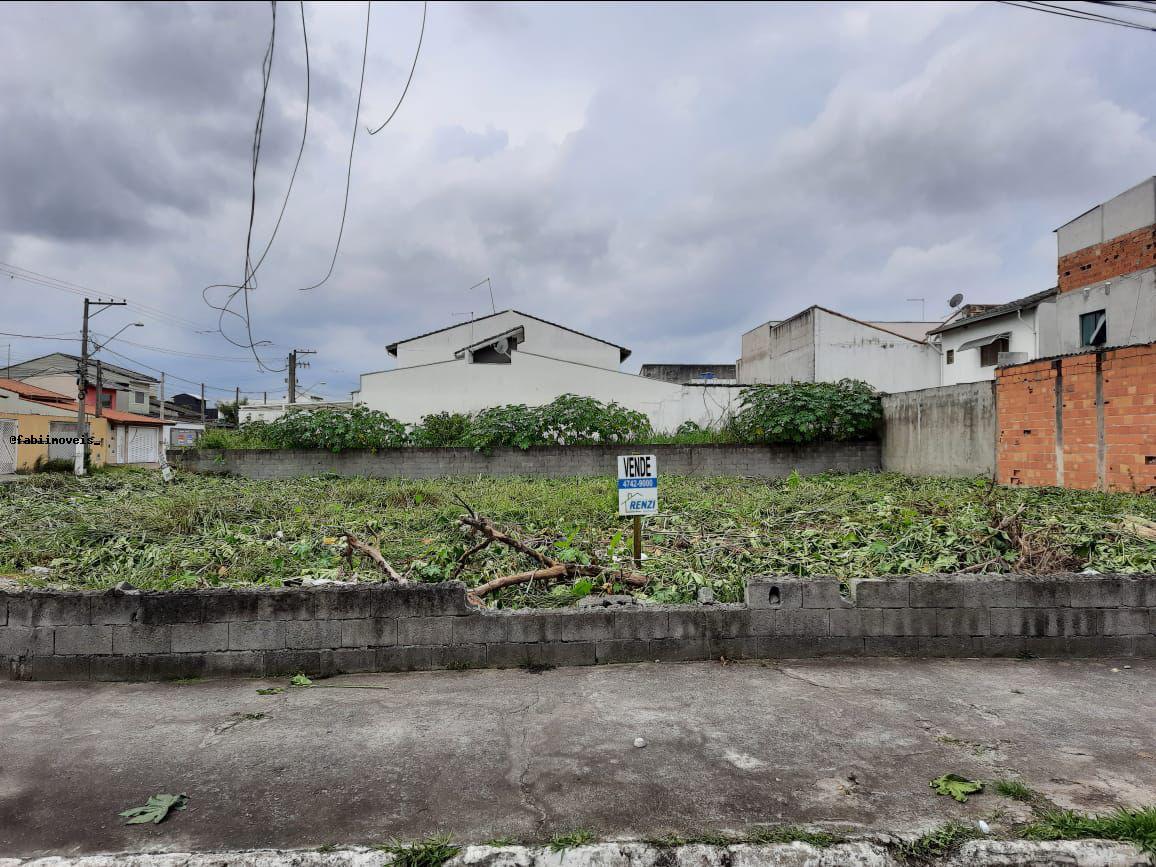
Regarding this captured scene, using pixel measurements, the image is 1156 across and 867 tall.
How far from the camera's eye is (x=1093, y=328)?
12375 millimetres

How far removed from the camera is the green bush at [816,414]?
44.0 ft

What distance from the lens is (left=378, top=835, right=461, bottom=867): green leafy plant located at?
2268 mm

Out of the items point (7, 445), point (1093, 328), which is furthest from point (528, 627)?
point (7, 445)

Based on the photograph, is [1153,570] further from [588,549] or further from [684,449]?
[684,449]

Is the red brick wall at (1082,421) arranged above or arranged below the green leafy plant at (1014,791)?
above

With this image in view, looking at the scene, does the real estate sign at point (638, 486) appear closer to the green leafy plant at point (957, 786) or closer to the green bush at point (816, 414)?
the green leafy plant at point (957, 786)

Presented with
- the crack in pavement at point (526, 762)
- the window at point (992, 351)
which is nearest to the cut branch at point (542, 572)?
the crack in pavement at point (526, 762)

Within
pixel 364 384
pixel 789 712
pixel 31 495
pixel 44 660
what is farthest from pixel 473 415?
pixel 789 712

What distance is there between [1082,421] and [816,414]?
526cm

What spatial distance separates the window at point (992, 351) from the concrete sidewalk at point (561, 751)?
18.7 metres

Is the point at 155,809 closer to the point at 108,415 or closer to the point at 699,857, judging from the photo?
the point at 699,857

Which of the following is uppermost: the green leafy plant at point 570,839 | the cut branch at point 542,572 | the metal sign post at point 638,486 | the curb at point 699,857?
the metal sign post at point 638,486

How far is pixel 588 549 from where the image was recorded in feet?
19.2

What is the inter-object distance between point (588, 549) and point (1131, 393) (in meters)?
7.45
